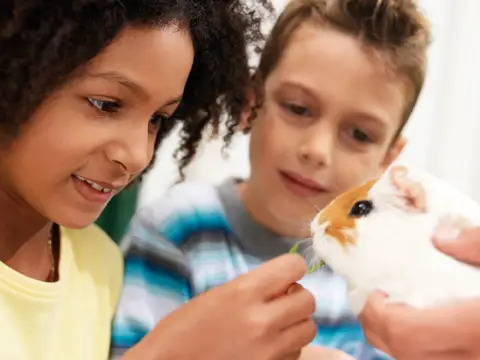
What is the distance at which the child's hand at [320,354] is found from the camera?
0.69 m

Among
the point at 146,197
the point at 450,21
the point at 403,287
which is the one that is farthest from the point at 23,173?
the point at 450,21

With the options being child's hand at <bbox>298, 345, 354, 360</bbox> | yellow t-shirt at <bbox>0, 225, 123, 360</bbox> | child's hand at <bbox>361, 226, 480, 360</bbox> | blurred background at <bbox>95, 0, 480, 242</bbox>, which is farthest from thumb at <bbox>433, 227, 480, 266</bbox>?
blurred background at <bbox>95, 0, 480, 242</bbox>

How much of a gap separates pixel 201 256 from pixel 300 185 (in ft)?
0.47

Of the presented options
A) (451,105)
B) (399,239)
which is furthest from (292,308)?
(451,105)

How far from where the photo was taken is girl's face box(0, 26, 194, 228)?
1.80 feet

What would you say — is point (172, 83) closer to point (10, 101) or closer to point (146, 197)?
point (10, 101)

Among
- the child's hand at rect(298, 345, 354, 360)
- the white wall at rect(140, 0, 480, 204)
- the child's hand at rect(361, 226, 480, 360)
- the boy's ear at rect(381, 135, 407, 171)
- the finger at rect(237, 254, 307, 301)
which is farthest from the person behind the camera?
the white wall at rect(140, 0, 480, 204)

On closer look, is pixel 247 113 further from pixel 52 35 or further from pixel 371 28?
pixel 52 35

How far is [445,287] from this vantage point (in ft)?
1.58

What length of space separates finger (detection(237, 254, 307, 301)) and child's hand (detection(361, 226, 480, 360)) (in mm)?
85

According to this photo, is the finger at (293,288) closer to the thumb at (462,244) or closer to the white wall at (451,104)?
the thumb at (462,244)

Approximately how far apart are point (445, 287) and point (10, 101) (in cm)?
37

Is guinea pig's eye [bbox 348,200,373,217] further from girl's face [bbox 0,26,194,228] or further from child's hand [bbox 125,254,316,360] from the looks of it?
girl's face [bbox 0,26,194,228]

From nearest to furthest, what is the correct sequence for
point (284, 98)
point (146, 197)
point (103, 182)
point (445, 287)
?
point (445, 287), point (103, 182), point (284, 98), point (146, 197)
